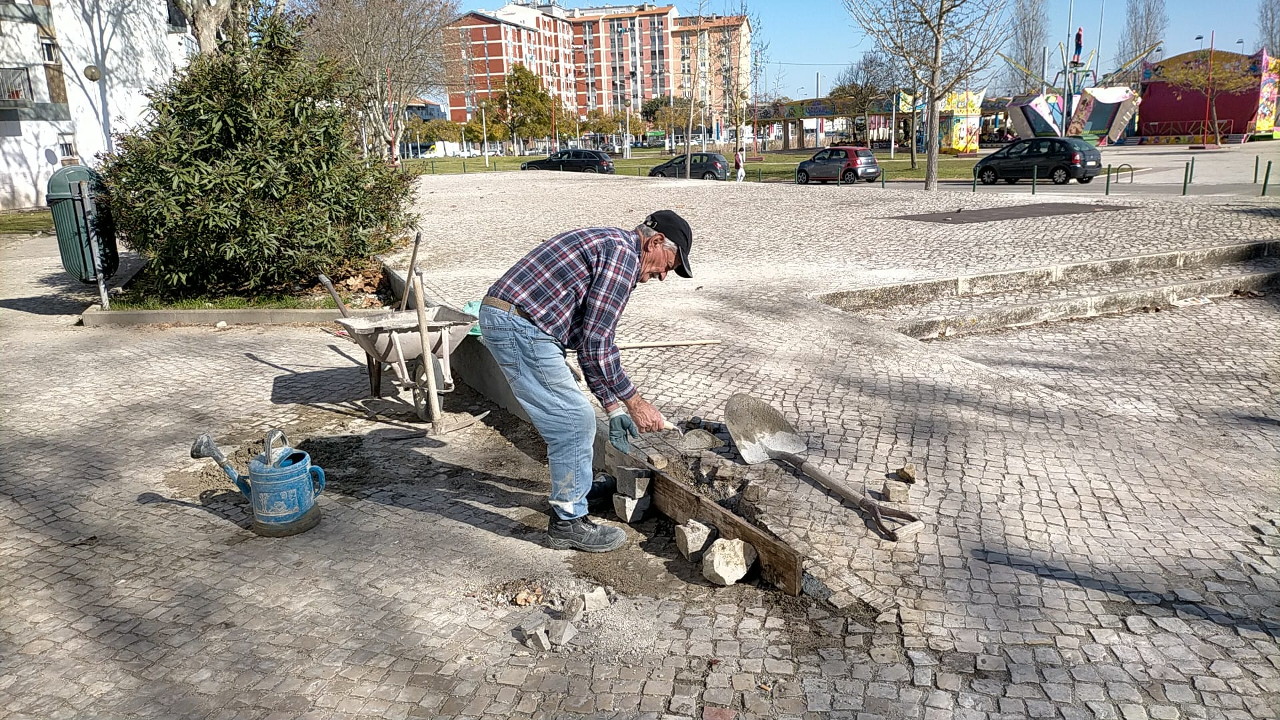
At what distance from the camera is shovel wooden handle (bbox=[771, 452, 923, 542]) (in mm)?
3844

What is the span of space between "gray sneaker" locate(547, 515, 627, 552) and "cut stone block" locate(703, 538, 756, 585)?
0.53 m

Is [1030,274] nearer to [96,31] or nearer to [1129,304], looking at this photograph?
[1129,304]

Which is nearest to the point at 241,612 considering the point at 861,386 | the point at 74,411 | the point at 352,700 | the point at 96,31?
the point at 352,700

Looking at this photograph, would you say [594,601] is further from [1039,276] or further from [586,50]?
[586,50]

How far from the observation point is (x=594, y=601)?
3.46 m

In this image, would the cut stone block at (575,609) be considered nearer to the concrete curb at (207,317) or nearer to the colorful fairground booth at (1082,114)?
the concrete curb at (207,317)

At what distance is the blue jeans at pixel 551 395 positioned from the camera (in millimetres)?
3596

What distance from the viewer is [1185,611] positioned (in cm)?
326

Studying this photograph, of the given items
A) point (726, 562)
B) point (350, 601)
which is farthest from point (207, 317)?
point (726, 562)

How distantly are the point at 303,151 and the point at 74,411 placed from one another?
3.99 metres

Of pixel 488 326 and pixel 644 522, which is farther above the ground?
pixel 488 326

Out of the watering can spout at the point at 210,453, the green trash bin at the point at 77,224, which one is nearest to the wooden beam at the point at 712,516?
the watering can spout at the point at 210,453

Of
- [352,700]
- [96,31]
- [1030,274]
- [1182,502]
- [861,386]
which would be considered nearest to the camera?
[352,700]

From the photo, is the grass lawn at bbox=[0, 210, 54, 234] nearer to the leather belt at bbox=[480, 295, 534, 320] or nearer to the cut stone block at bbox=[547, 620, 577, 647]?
the leather belt at bbox=[480, 295, 534, 320]
